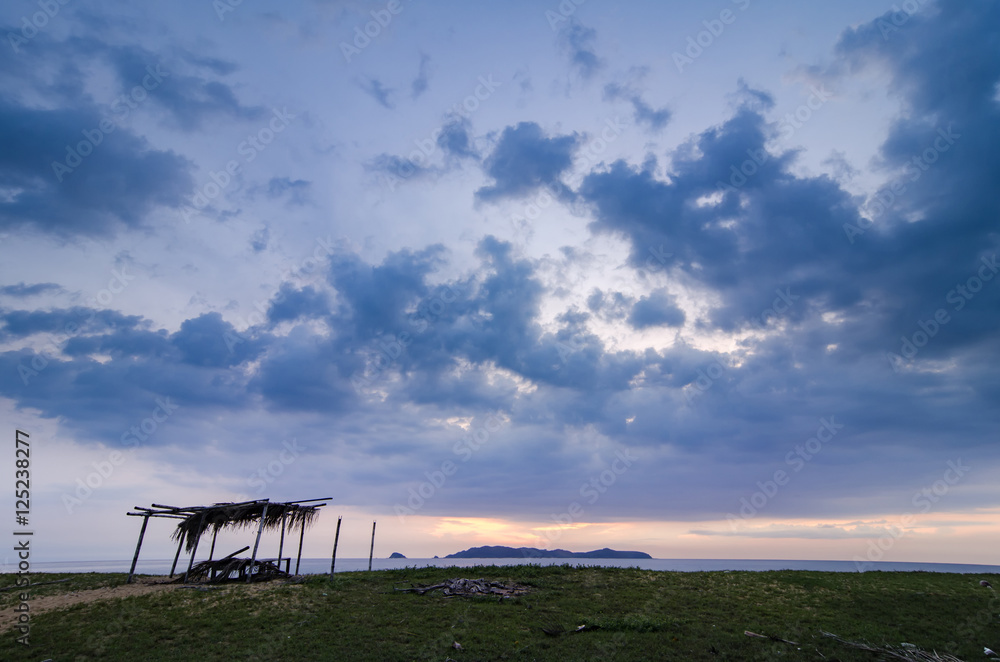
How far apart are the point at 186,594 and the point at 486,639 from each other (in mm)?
16296

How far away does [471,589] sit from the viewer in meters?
26.7

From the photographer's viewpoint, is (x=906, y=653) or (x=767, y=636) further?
(x=767, y=636)

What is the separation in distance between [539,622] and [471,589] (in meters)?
5.95

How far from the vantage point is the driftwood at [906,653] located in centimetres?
1714

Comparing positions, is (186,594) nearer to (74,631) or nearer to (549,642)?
(74,631)

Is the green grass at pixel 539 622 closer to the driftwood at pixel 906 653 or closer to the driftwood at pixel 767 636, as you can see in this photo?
the driftwood at pixel 767 636

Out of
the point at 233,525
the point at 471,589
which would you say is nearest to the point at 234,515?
the point at 233,525

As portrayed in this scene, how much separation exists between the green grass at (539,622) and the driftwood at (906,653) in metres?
0.51

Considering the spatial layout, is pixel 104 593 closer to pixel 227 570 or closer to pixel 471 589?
pixel 227 570

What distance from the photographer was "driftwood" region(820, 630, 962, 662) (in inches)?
675

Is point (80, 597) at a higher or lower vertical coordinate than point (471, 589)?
lower

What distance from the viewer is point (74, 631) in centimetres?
1959

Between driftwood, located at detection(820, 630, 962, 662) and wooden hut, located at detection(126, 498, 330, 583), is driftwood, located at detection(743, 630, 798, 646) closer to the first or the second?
driftwood, located at detection(820, 630, 962, 662)

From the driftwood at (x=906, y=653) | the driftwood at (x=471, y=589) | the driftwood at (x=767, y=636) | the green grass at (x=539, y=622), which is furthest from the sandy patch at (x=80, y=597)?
the driftwood at (x=906, y=653)
